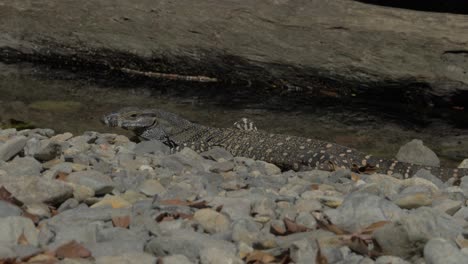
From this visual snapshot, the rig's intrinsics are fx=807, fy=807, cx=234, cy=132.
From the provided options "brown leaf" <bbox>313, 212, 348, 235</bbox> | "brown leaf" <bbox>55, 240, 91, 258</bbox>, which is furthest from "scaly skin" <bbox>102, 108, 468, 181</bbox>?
"brown leaf" <bbox>55, 240, 91, 258</bbox>

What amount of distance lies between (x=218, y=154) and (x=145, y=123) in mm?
1283

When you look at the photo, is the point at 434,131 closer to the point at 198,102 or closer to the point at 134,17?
the point at 198,102

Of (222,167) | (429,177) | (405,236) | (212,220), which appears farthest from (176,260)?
(429,177)

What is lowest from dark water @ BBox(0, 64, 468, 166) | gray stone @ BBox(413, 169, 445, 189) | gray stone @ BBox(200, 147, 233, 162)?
dark water @ BBox(0, 64, 468, 166)

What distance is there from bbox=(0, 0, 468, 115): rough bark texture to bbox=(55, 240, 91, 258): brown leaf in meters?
7.72

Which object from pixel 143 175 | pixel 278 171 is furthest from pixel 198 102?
pixel 143 175

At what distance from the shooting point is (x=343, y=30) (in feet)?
36.2

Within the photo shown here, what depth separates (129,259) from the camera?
3.65m

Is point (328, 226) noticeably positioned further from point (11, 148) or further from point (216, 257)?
point (11, 148)

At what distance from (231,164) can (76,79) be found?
6.19 metres

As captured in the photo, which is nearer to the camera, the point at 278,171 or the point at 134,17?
the point at 278,171

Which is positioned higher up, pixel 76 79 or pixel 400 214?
pixel 400 214

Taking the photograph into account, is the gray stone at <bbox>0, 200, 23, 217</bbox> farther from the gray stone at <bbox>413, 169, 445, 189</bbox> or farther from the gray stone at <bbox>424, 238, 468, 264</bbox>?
the gray stone at <bbox>413, 169, 445, 189</bbox>

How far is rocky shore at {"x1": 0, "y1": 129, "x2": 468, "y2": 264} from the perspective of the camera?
3807 millimetres
